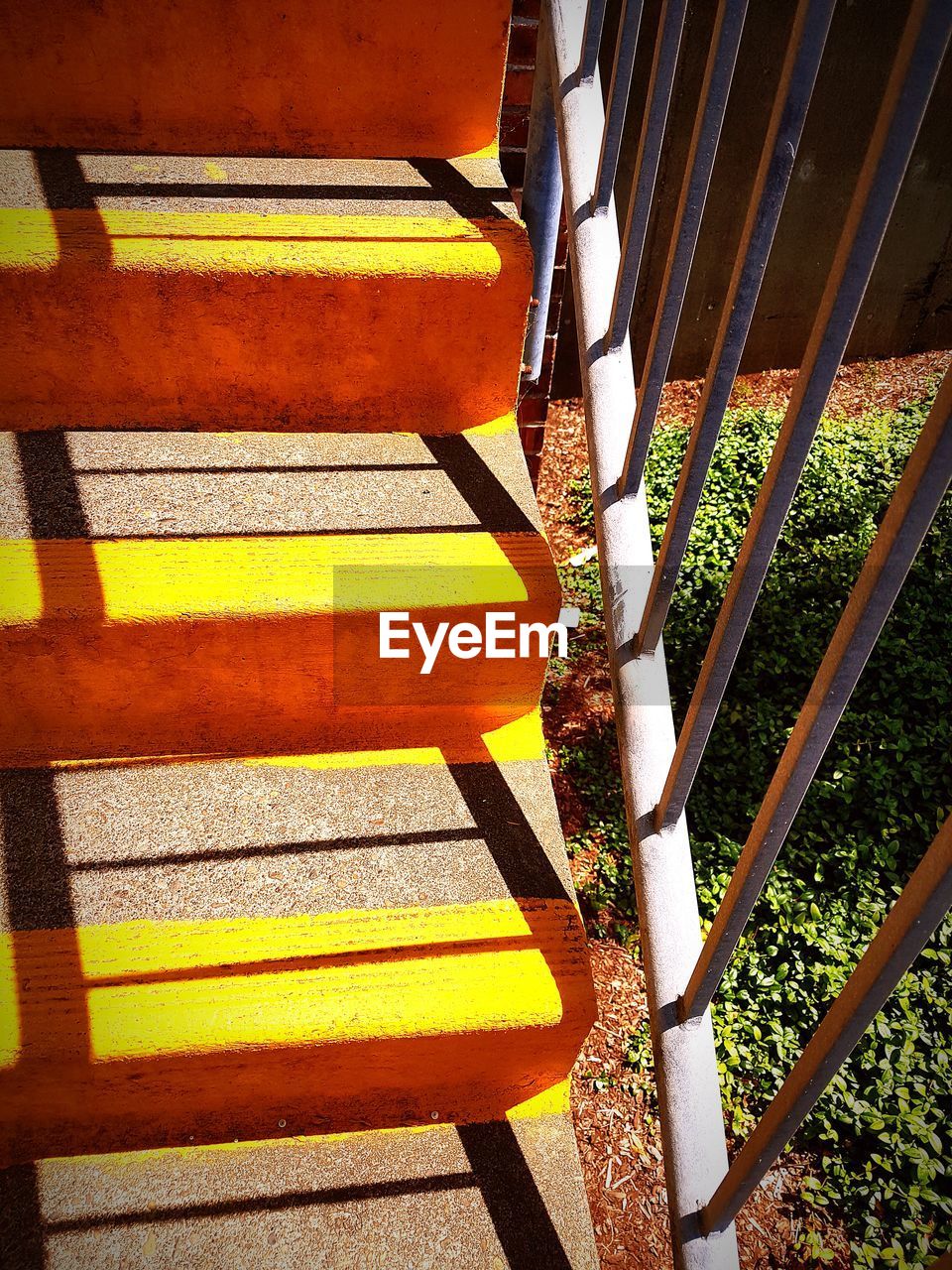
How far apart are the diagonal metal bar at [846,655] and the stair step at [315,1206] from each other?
1.99 feet

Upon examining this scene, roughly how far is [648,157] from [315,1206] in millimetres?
1682

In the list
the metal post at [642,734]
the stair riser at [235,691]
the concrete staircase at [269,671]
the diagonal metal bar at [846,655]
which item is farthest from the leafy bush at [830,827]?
the diagonal metal bar at [846,655]

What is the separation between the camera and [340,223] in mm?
1756

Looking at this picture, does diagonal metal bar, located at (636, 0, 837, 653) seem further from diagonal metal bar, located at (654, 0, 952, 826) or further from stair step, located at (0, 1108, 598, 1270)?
stair step, located at (0, 1108, 598, 1270)

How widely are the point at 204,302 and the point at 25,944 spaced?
3.68 ft

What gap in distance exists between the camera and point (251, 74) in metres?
1.86

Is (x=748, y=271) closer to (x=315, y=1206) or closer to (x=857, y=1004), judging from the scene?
(x=857, y=1004)

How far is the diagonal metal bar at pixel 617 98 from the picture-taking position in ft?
4.54

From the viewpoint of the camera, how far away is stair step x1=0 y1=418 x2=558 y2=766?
5.04ft

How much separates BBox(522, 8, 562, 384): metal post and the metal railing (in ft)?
0.04

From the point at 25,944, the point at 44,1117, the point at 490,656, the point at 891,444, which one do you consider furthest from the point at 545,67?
the point at 891,444

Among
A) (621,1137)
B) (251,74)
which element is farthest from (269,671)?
(621,1137)

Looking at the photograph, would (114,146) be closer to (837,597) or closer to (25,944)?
(25,944)

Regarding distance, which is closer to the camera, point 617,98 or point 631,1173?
point 617,98
